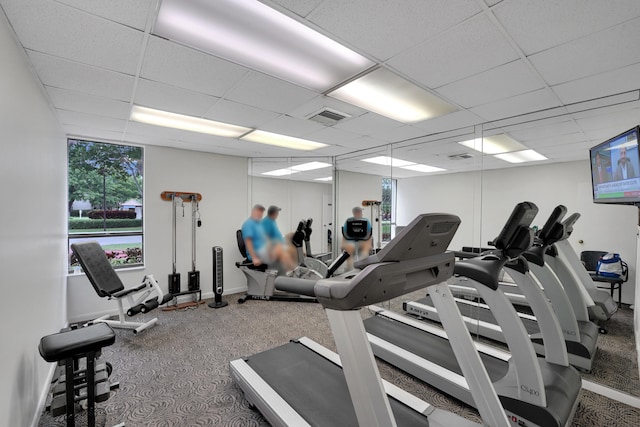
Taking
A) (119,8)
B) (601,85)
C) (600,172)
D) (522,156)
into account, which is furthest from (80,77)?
(522,156)

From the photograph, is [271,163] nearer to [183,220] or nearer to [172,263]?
[183,220]

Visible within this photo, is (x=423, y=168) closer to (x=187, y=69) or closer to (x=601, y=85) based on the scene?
(x=601, y=85)

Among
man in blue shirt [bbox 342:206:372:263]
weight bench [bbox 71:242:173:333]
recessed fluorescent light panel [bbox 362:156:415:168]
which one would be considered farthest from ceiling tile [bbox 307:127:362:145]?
weight bench [bbox 71:242:173:333]

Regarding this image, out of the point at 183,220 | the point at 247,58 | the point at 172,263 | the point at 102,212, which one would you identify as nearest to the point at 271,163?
the point at 183,220

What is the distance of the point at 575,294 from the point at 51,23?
5.14 meters

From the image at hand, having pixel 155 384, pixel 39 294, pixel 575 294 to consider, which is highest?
pixel 39 294

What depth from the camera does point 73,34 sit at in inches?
71.3

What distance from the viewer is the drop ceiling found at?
5.25 ft

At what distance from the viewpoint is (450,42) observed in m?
1.88

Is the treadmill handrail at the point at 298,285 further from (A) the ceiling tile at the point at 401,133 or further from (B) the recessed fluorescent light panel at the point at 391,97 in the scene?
(A) the ceiling tile at the point at 401,133

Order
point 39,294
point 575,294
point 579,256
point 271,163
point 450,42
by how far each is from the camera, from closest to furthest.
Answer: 1. point 450,42
2. point 39,294
3. point 575,294
4. point 579,256
5. point 271,163

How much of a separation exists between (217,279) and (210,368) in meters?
2.00

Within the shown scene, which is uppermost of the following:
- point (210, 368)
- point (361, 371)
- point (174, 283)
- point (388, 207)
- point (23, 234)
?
point (388, 207)

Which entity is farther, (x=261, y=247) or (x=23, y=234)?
(x=261, y=247)
